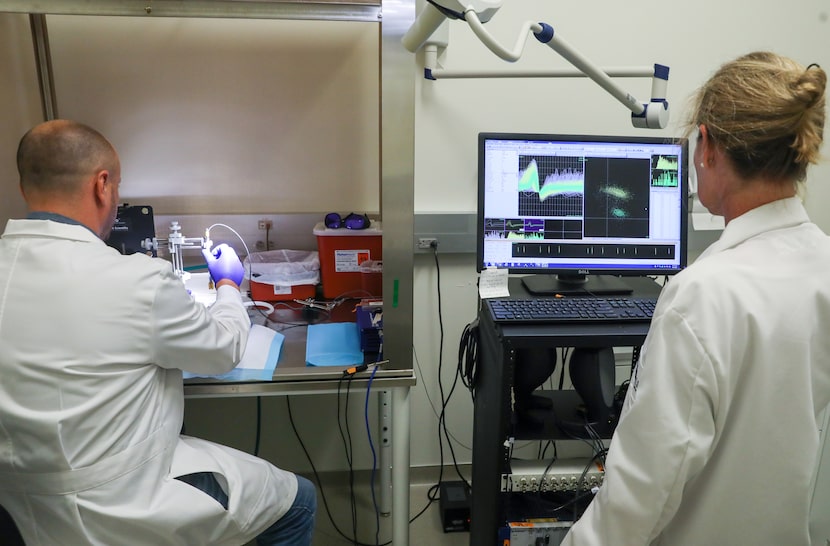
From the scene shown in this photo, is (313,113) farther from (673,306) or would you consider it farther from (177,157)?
(673,306)

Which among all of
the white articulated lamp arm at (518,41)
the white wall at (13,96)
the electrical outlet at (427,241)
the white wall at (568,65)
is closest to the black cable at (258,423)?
the white wall at (568,65)

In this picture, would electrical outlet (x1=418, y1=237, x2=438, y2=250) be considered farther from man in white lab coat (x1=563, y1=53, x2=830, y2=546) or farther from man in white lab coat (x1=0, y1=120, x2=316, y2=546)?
man in white lab coat (x1=563, y1=53, x2=830, y2=546)

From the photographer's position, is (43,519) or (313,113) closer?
(43,519)

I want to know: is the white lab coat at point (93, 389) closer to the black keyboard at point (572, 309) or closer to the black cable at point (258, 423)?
the black keyboard at point (572, 309)

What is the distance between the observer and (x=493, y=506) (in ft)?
4.70

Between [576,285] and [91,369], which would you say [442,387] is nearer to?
[576,285]

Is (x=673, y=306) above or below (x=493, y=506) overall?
above

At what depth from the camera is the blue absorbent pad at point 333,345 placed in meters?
1.42

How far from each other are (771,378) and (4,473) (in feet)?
4.29

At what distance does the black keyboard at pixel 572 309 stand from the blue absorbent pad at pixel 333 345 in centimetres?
38

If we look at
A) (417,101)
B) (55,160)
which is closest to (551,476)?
(417,101)

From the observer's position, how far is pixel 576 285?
5.12ft

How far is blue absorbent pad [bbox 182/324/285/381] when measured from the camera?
134cm

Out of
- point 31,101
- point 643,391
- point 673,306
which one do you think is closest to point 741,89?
point 673,306
